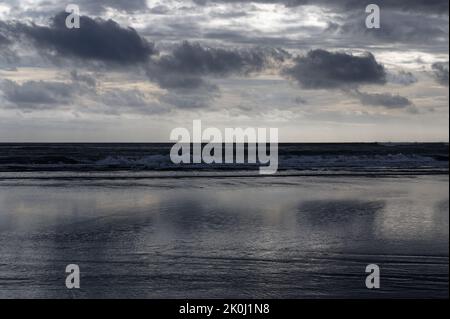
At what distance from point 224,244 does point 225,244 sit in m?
0.02

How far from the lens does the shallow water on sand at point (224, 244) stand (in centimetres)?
762

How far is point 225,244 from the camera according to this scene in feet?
33.8

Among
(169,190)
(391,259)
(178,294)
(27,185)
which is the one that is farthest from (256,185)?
(178,294)

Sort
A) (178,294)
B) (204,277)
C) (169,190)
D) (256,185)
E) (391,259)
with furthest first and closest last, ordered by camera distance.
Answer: (256,185) → (169,190) → (391,259) → (204,277) → (178,294)

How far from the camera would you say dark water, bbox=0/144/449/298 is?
761cm

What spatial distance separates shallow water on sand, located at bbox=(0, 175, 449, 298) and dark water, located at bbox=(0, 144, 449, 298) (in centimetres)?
3

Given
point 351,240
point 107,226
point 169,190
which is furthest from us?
point 169,190

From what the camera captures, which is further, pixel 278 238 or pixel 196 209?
pixel 196 209

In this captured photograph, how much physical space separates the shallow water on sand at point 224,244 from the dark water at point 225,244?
0.03m

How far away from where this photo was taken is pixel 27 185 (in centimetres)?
2308

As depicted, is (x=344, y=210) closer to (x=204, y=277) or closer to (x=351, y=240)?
(x=351, y=240)

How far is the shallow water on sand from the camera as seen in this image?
762cm

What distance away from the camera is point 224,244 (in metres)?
10.3
